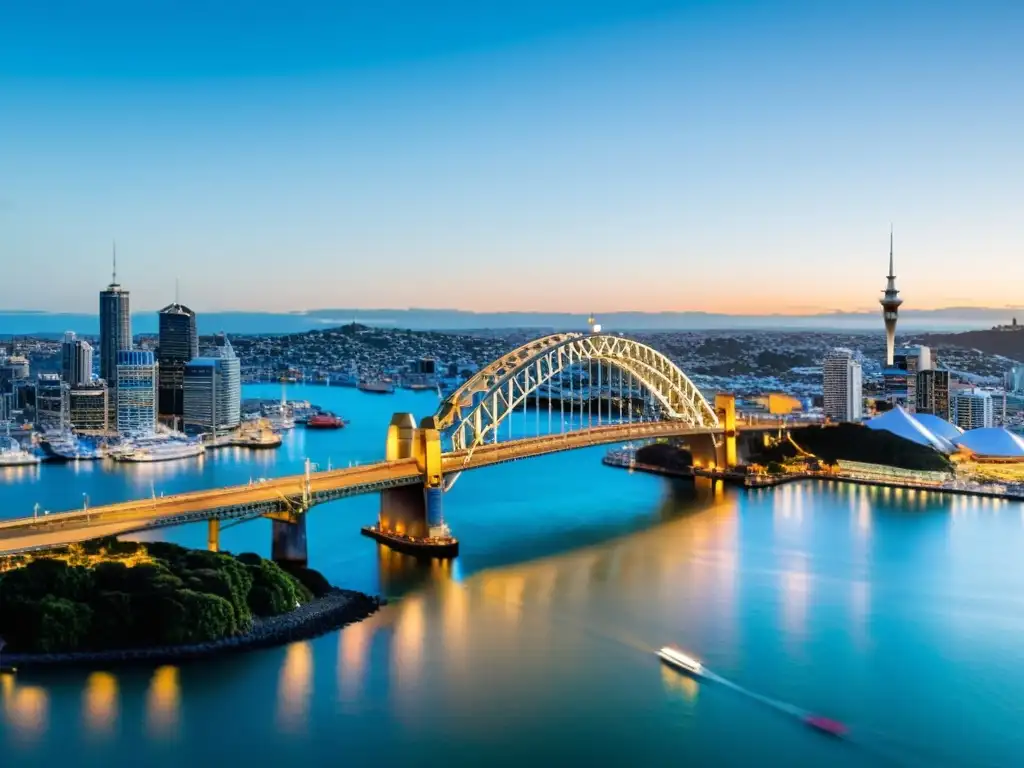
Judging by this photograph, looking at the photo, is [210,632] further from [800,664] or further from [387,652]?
[800,664]

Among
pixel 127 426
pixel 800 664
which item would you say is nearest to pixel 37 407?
pixel 127 426

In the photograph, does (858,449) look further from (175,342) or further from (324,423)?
(175,342)

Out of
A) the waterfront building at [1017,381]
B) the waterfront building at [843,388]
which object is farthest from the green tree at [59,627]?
the waterfront building at [1017,381]

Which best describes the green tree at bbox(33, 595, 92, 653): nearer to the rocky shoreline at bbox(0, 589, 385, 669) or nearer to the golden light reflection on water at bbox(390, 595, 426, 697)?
the rocky shoreline at bbox(0, 589, 385, 669)

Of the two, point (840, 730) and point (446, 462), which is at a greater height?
point (446, 462)

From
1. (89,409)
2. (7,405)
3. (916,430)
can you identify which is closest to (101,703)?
(916,430)

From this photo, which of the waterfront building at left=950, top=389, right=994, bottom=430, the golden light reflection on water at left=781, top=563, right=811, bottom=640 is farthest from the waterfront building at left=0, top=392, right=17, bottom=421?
the waterfront building at left=950, top=389, right=994, bottom=430

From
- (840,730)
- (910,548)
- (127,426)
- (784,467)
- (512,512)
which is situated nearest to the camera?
(840,730)
